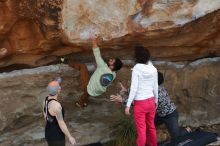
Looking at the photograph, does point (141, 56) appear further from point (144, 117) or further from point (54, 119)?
point (54, 119)

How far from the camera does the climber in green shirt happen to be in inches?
269

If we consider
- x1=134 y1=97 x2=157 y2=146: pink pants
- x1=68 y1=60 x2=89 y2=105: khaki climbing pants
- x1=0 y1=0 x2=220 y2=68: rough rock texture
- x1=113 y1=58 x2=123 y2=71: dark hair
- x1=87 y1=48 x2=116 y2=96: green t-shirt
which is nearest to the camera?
x1=134 y1=97 x2=157 y2=146: pink pants

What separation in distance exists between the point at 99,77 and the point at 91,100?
2.83 feet

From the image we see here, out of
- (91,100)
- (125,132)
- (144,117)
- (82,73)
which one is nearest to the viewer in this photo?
(144,117)

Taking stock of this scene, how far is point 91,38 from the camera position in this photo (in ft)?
22.8

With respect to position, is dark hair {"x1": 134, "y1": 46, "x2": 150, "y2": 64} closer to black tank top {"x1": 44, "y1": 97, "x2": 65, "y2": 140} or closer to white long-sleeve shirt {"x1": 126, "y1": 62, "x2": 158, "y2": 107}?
white long-sleeve shirt {"x1": 126, "y1": 62, "x2": 158, "y2": 107}

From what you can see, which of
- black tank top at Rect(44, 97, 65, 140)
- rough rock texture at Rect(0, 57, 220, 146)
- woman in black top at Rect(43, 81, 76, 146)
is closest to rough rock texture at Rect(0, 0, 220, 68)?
rough rock texture at Rect(0, 57, 220, 146)

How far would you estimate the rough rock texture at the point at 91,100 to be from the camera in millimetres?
7254

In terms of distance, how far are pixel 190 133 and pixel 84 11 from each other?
213 cm

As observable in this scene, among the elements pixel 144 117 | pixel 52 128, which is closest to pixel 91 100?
pixel 144 117

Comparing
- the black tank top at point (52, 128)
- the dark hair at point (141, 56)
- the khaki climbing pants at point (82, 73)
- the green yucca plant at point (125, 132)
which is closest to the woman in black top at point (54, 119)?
the black tank top at point (52, 128)

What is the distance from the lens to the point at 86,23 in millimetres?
6871

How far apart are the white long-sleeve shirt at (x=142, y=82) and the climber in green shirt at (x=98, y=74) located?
0.64m

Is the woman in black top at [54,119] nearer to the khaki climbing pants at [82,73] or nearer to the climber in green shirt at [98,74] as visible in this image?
the climber in green shirt at [98,74]
